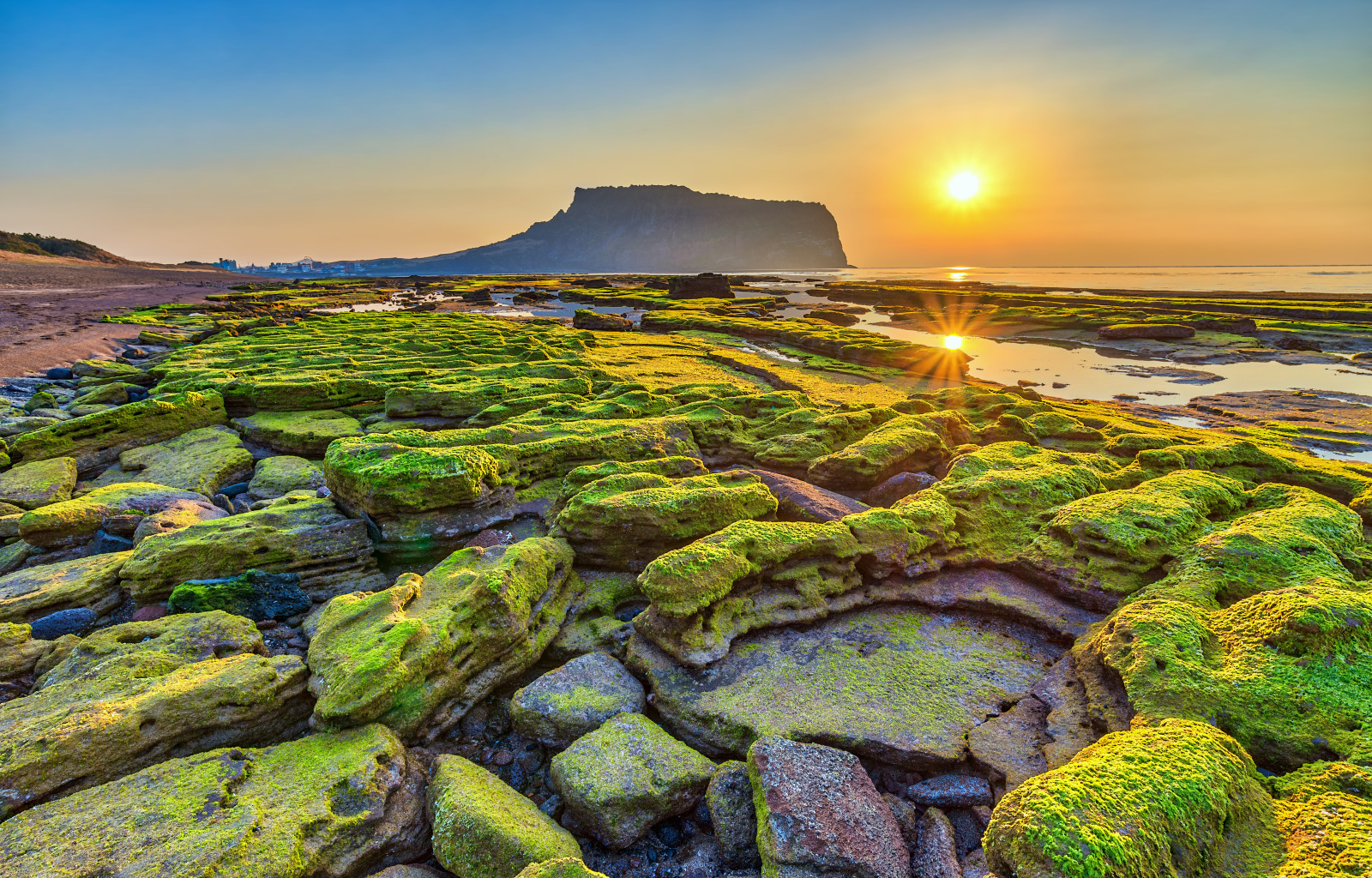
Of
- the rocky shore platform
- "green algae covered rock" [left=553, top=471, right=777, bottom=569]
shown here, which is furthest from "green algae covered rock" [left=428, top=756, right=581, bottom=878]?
"green algae covered rock" [left=553, top=471, right=777, bottom=569]

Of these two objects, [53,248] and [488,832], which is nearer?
[488,832]

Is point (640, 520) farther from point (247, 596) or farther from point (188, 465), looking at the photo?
point (188, 465)

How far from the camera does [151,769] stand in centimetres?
481

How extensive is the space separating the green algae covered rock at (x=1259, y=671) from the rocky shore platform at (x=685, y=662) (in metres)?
0.03

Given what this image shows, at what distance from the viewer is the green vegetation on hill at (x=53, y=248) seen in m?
112

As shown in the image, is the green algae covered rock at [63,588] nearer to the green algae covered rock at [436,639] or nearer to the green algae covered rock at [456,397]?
the green algae covered rock at [436,639]

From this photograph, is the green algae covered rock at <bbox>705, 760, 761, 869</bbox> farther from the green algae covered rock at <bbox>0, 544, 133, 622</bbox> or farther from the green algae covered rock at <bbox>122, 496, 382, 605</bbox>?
the green algae covered rock at <bbox>0, 544, 133, 622</bbox>

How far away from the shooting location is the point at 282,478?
12.4 metres

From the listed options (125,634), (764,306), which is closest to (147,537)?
(125,634)

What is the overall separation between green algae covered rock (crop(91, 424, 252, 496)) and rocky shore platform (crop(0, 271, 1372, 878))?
174 millimetres

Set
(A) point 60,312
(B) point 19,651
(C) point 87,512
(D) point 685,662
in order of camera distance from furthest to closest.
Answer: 1. (A) point 60,312
2. (C) point 87,512
3. (D) point 685,662
4. (B) point 19,651

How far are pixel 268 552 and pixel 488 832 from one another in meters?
6.31

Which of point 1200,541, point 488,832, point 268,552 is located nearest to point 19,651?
point 268,552

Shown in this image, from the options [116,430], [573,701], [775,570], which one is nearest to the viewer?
[573,701]
